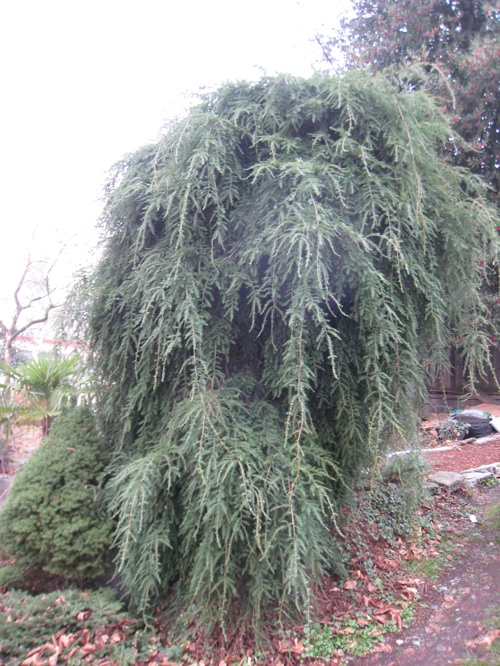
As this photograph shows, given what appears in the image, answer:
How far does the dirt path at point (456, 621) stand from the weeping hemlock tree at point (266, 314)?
28.5 inches

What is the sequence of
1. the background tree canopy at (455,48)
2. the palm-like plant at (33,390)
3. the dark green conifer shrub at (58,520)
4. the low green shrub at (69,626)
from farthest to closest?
the background tree canopy at (455,48)
the palm-like plant at (33,390)
the dark green conifer shrub at (58,520)
the low green shrub at (69,626)

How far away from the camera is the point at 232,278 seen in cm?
348

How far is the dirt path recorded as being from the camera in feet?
9.99

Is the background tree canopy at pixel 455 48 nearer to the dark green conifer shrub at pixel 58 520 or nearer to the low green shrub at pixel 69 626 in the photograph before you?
the dark green conifer shrub at pixel 58 520

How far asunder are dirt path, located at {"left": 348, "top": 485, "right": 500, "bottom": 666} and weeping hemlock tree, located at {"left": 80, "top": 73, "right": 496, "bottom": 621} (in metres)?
0.72

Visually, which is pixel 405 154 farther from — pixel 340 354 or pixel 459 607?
pixel 459 607

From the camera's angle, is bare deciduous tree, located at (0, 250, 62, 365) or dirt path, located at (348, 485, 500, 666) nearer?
dirt path, located at (348, 485, 500, 666)

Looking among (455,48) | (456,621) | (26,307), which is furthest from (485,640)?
(26,307)

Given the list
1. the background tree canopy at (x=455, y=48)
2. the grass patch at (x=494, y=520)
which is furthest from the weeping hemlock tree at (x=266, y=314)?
the background tree canopy at (x=455, y=48)

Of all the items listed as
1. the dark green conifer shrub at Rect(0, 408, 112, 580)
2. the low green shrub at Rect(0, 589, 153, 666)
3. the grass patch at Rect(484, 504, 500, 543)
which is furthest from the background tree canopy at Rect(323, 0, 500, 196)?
the low green shrub at Rect(0, 589, 153, 666)

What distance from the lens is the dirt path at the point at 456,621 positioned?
3045 millimetres

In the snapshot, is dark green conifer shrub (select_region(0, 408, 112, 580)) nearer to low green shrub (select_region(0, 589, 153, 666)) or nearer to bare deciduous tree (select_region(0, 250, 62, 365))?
low green shrub (select_region(0, 589, 153, 666))

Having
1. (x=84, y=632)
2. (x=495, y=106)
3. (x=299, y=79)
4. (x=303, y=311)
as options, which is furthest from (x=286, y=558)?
(x=495, y=106)

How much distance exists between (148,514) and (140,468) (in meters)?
0.34
